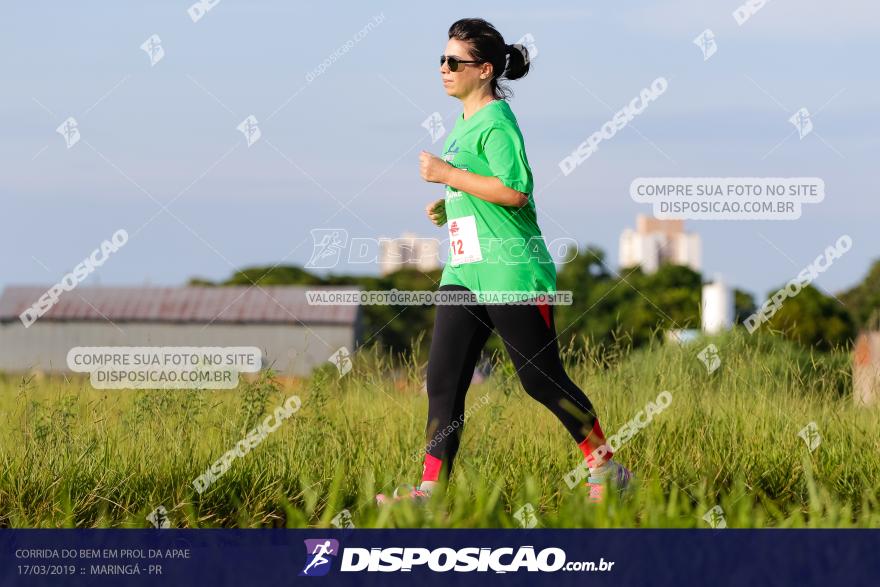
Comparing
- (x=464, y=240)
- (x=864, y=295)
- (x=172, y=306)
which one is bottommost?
(x=464, y=240)

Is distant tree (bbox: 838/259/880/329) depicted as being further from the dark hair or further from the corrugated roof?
the dark hair

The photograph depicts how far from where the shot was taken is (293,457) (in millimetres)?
5031

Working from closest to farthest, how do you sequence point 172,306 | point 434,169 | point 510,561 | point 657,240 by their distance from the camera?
Answer: point 510,561 < point 434,169 < point 172,306 < point 657,240

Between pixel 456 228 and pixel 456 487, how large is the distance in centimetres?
109

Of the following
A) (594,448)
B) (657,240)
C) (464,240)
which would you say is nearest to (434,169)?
(464,240)

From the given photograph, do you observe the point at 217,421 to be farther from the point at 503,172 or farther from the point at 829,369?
the point at 829,369

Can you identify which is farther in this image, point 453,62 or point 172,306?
point 172,306

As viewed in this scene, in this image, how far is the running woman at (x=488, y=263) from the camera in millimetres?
4461

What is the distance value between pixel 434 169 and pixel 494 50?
638 mm

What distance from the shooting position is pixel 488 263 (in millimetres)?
4508

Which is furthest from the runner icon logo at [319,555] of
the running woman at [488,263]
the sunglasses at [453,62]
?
the sunglasses at [453,62]

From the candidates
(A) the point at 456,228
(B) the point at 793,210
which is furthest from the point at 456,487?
(B) the point at 793,210

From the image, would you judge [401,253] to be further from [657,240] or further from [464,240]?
[657,240]

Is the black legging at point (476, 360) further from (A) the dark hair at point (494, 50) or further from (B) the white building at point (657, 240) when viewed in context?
(B) the white building at point (657, 240)
